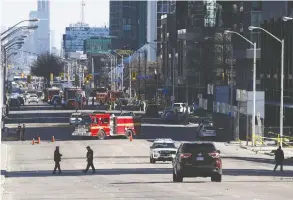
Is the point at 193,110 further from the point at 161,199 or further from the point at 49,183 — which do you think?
the point at 161,199

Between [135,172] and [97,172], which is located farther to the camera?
[97,172]

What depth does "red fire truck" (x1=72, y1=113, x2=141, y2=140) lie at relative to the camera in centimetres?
7181

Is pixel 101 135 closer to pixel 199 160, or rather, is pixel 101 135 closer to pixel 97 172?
pixel 97 172

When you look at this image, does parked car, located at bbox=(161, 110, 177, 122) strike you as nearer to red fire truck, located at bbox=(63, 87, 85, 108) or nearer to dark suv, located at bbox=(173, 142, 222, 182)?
red fire truck, located at bbox=(63, 87, 85, 108)

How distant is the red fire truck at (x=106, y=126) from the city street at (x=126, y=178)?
4905 mm

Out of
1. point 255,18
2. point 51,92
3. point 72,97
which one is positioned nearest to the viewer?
point 255,18

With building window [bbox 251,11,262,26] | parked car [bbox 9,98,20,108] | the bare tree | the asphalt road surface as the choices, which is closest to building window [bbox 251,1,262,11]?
building window [bbox 251,11,262,26]

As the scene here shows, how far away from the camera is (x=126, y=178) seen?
40469 millimetres

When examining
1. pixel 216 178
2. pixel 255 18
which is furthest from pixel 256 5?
pixel 216 178

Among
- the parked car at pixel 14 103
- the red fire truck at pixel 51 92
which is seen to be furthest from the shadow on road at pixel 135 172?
the red fire truck at pixel 51 92

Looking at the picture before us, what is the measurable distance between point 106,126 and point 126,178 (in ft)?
107

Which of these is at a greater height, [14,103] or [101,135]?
[101,135]

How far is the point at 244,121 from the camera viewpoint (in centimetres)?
7650

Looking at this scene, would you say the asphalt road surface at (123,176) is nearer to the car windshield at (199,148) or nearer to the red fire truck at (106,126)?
the red fire truck at (106,126)
